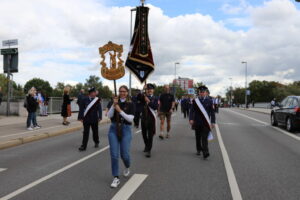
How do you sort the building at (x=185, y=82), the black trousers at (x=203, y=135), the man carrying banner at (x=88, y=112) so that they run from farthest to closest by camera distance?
the building at (x=185, y=82) < the man carrying banner at (x=88, y=112) < the black trousers at (x=203, y=135)

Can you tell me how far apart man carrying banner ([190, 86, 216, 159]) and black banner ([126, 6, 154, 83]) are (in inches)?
54.9

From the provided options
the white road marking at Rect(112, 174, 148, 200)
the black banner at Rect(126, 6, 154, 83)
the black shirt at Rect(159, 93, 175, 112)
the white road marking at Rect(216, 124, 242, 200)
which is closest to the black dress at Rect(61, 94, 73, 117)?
the black shirt at Rect(159, 93, 175, 112)

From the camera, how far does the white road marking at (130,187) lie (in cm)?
465

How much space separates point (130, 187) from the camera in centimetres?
513

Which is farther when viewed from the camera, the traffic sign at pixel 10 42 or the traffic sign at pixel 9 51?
the traffic sign at pixel 10 42

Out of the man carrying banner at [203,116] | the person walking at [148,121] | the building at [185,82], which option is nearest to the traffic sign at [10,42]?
the person walking at [148,121]

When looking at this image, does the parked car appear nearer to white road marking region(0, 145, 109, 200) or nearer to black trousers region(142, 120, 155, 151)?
black trousers region(142, 120, 155, 151)

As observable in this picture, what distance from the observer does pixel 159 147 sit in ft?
30.3

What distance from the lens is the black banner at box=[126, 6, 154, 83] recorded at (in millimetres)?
7828

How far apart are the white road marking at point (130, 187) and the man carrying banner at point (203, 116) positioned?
215 cm

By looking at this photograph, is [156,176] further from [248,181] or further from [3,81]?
[3,81]

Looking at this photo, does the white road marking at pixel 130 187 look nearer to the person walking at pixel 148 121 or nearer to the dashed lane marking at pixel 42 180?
the dashed lane marking at pixel 42 180

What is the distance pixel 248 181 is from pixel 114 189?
228cm

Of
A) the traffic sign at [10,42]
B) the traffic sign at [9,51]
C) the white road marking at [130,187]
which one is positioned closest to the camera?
the white road marking at [130,187]
